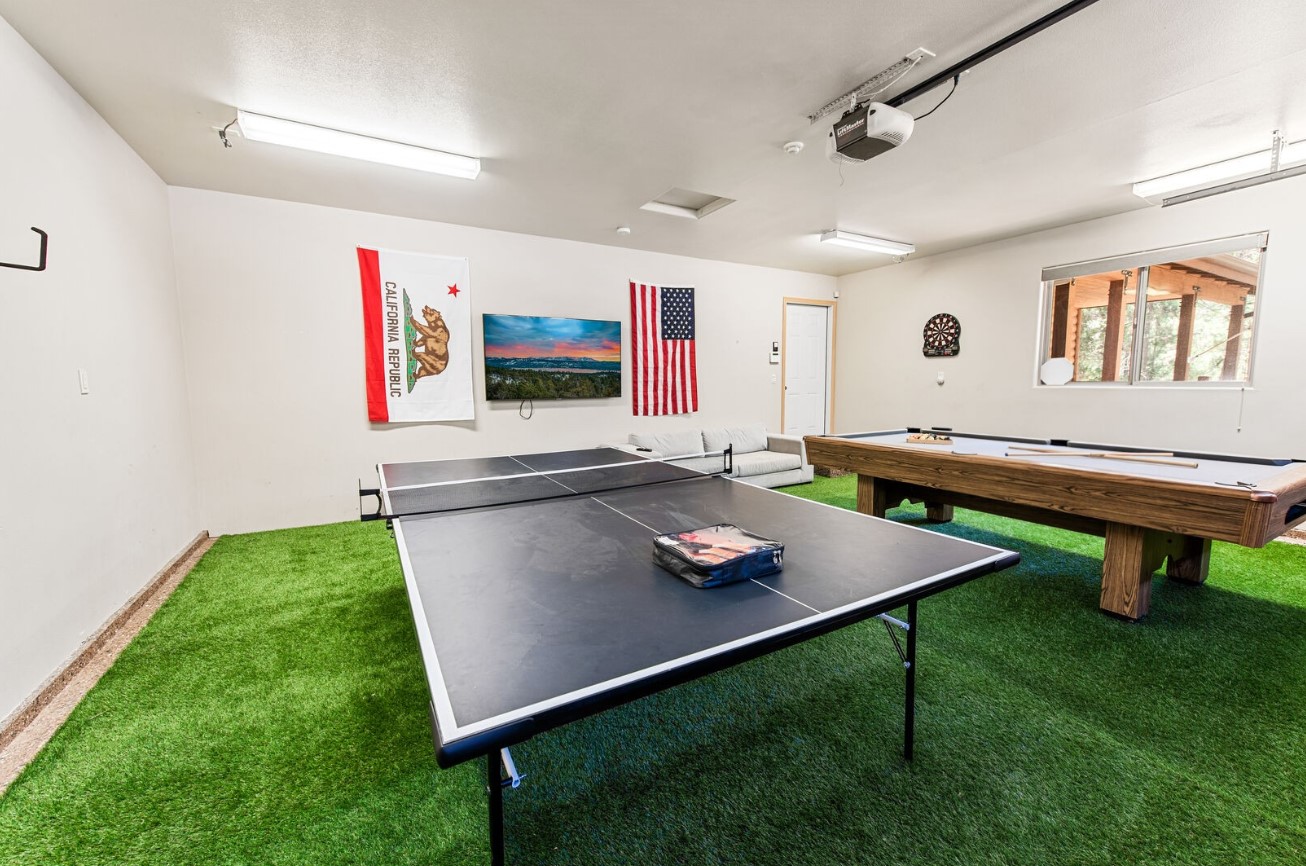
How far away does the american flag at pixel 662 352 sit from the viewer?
5.71 meters

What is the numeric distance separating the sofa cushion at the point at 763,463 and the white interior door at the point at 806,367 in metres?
1.14

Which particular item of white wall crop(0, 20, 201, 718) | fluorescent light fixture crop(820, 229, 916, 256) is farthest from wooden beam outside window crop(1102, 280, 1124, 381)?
white wall crop(0, 20, 201, 718)

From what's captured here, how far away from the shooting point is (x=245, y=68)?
2.33 m

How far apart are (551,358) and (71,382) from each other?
3.35m

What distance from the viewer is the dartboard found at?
5.82 meters

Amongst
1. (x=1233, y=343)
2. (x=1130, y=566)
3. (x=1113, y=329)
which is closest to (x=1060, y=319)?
(x=1113, y=329)

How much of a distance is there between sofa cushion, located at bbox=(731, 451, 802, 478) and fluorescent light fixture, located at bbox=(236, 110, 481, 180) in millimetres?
3636

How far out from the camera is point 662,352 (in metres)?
5.90

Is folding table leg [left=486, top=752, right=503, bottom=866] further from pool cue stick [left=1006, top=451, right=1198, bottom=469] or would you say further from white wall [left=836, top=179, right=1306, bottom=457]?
white wall [left=836, top=179, right=1306, bottom=457]

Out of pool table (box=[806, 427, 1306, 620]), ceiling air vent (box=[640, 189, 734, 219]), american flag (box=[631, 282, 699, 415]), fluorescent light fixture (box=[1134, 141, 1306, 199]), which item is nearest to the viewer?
pool table (box=[806, 427, 1306, 620])

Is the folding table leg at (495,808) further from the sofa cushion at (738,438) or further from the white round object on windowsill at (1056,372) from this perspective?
the white round object on windowsill at (1056,372)

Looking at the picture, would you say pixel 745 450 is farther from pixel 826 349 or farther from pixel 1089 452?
pixel 1089 452

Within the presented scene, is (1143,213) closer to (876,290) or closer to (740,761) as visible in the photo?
(876,290)

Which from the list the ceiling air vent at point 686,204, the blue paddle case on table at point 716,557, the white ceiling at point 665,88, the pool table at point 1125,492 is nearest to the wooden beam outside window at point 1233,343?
the white ceiling at point 665,88
